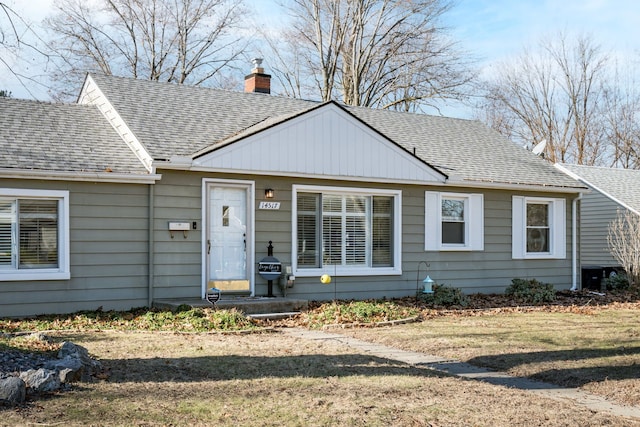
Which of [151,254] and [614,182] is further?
[614,182]

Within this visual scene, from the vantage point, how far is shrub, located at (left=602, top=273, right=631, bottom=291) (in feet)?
65.2

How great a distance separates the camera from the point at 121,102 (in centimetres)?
1473

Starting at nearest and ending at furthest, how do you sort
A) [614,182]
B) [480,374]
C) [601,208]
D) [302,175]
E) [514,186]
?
[480,374], [302,175], [514,186], [601,208], [614,182]

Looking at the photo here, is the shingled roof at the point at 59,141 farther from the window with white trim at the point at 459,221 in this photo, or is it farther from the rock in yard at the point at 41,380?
the window with white trim at the point at 459,221

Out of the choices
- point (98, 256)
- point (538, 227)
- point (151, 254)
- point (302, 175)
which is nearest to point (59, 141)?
point (98, 256)

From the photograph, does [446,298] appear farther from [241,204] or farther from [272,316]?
[241,204]

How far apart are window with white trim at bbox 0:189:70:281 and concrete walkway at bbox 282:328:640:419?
443cm

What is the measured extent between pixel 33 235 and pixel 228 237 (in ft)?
11.4

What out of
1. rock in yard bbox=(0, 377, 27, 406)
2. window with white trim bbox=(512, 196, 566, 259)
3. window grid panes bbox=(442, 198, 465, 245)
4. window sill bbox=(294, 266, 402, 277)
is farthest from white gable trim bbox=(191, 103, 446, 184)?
rock in yard bbox=(0, 377, 27, 406)

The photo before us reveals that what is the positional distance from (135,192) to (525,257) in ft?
31.3

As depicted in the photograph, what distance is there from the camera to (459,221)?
16.6 m

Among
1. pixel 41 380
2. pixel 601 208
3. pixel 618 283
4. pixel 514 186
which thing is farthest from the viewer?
pixel 601 208

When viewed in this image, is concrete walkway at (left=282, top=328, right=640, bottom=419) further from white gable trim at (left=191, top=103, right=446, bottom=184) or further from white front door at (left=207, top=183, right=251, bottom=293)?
white gable trim at (left=191, top=103, right=446, bottom=184)

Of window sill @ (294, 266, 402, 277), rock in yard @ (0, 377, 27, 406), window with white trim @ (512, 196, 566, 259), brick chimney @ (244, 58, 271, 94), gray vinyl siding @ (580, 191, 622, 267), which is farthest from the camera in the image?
gray vinyl siding @ (580, 191, 622, 267)
